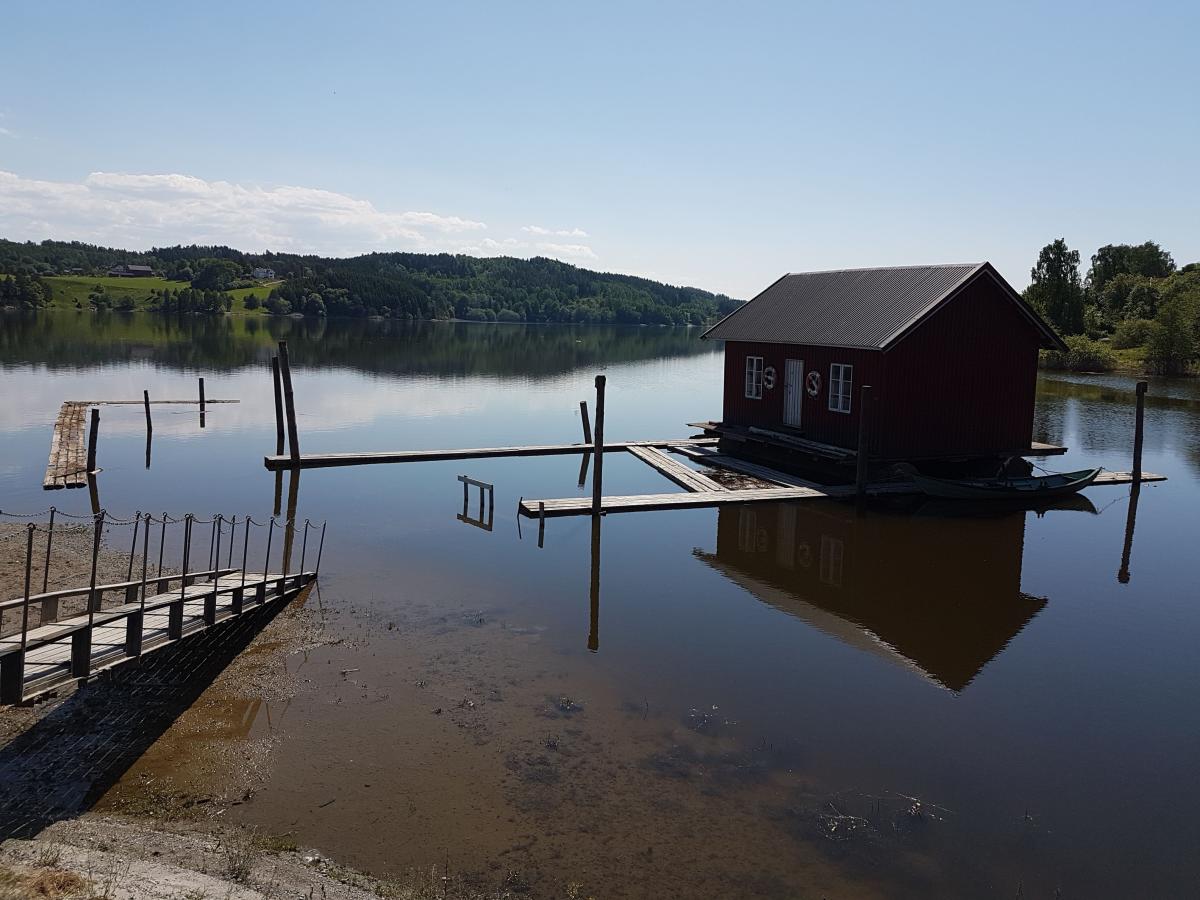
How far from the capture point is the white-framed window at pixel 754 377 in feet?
100

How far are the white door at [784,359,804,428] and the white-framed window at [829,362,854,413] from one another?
1.52 m

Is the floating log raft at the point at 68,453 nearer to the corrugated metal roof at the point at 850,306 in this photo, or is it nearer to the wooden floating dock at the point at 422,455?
the wooden floating dock at the point at 422,455

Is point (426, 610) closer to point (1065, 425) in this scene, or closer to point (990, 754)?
point (990, 754)

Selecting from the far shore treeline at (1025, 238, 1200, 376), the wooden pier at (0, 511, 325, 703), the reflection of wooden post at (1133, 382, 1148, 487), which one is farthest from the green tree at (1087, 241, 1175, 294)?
the wooden pier at (0, 511, 325, 703)

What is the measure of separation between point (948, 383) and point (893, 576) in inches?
374

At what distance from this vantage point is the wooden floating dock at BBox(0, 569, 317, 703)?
920 cm

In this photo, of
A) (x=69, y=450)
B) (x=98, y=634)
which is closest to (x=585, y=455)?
(x=69, y=450)

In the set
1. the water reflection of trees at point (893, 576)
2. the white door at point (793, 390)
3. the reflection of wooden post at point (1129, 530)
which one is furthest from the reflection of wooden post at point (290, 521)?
the reflection of wooden post at point (1129, 530)

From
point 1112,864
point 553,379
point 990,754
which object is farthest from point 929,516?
point 553,379

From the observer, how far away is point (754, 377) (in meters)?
30.8

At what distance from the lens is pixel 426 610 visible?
15773mm

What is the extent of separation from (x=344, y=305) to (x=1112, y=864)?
582 ft

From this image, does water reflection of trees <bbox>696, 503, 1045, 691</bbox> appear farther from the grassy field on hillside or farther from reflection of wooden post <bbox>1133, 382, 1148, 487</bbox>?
the grassy field on hillside

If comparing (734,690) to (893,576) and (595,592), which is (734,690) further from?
(893,576)
